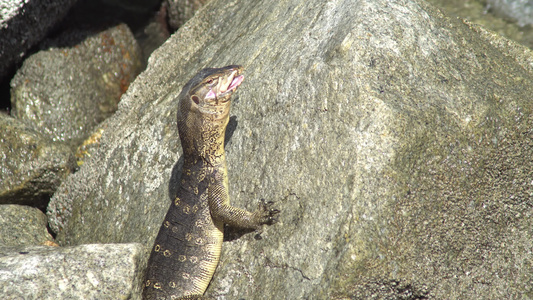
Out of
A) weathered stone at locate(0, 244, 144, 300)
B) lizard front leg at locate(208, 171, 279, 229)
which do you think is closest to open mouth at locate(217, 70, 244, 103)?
lizard front leg at locate(208, 171, 279, 229)

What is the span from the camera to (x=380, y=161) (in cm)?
374

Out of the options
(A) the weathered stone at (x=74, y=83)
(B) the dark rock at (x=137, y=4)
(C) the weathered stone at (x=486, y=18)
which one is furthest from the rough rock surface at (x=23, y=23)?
(C) the weathered stone at (x=486, y=18)

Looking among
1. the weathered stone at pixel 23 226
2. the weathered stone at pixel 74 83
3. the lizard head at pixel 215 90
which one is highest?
the lizard head at pixel 215 90

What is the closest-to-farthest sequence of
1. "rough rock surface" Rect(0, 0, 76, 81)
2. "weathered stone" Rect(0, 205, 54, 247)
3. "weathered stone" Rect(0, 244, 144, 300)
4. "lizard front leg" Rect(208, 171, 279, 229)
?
"weathered stone" Rect(0, 244, 144, 300), "lizard front leg" Rect(208, 171, 279, 229), "weathered stone" Rect(0, 205, 54, 247), "rough rock surface" Rect(0, 0, 76, 81)

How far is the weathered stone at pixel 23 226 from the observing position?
5.92 m

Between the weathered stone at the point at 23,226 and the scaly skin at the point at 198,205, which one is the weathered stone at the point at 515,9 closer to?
the scaly skin at the point at 198,205

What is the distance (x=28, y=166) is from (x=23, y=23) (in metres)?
2.49

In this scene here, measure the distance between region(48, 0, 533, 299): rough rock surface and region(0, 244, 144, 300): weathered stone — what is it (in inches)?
37.8

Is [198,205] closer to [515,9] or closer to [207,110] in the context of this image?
[207,110]

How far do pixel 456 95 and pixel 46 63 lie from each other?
23.3 ft

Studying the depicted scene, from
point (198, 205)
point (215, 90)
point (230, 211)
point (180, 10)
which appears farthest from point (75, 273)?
point (180, 10)

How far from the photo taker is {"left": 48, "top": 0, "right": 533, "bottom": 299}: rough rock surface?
3.71 metres

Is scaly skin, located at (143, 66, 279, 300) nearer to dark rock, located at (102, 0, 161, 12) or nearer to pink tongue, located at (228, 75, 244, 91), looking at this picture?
pink tongue, located at (228, 75, 244, 91)

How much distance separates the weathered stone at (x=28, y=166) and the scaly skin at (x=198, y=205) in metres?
3.00
